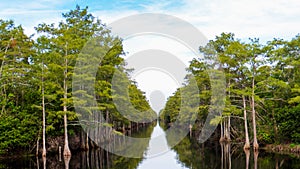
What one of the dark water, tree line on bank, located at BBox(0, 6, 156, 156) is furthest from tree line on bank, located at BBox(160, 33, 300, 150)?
tree line on bank, located at BBox(0, 6, 156, 156)

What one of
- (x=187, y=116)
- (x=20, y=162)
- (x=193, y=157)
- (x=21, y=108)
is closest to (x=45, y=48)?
(x=21, y=108)

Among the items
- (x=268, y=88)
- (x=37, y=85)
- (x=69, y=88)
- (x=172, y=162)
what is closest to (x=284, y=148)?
(x=268, y=88)

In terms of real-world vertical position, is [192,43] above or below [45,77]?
above

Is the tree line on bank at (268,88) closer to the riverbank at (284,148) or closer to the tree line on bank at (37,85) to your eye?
the riverbank at (284,148)

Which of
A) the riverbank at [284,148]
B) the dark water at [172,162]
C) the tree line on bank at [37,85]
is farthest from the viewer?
the tree line on bank at [37,85]

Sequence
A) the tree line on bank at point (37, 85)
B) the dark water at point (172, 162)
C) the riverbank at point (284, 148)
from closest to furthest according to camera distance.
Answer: the dark water at point (172, 162) → the riverbank at point (284, 148) → the tree line on bank at point (37, 85)

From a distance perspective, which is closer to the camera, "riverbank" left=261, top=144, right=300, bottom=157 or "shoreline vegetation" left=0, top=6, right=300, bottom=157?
"riverbank" left=261, top=144, right=300, bottom=157

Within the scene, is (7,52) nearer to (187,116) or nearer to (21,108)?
(21,108)

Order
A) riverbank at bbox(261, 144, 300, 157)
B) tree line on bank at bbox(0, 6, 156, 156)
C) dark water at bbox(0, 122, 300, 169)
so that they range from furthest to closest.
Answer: tree line on bank at bbox(0, 6, 156, 156) → riverbank at bbox(261, 144, 300, 157) → dark water at bbox(0, 122, 300, 169)

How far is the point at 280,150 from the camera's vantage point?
2573 cm

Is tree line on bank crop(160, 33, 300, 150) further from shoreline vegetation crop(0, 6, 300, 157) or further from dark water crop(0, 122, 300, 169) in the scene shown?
dark water crop(0, 122, 300, 169)

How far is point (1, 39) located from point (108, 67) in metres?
8.34

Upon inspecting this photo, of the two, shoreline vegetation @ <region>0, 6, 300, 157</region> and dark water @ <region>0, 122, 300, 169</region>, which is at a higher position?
shoreline vegetation @ <region>0, 6, 300, 157</region>

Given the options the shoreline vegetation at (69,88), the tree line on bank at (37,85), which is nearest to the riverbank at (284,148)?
the shoreline vegetation at (69,88)
